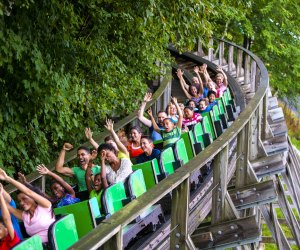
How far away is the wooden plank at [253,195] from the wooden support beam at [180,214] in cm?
228

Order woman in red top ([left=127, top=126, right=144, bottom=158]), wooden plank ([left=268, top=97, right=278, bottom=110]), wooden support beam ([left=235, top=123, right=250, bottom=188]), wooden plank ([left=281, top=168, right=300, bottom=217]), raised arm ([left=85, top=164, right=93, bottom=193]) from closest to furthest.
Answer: wooden support beam ([left=235, top=123, right=250, bottom=188])
raised arm ([left=85, top=164, right=93, bottom=193])
woman in red top ([left=127, top=126, right=144, bottom=158])
wooden plank ([left=281, top=168, right=300, bottom=217])
wooden plank ([left=268, top=97, right=278, bottom=110])

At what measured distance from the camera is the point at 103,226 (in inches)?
147

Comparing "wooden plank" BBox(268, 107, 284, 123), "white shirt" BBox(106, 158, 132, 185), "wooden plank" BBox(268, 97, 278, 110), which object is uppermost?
"white shirt" BBox(106, 158, 132, 185)

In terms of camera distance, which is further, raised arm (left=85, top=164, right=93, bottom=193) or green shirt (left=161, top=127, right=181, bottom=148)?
green shirt (left=161, top=127, right=181, bottom=148)

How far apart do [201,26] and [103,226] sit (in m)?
7.13

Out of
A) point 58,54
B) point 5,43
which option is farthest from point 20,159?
point 5,43

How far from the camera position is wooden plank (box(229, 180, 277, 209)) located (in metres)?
7.44

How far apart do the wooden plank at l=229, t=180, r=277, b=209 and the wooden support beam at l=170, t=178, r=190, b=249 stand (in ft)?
7.47

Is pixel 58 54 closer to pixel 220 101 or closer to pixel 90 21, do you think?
pixel 90 21

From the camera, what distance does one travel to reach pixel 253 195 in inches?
295

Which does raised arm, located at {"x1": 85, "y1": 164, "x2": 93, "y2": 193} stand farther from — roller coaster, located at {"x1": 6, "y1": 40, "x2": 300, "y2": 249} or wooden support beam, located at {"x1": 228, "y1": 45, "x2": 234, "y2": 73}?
wooden support beam, located at {"x1": 228, "y1": 45, "x2": 234, "y2": 73}

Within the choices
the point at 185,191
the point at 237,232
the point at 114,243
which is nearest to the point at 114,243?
the point at 114,243

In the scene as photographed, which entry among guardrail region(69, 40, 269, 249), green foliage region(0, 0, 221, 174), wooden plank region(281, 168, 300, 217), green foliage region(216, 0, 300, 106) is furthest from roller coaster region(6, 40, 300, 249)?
green foliage region(216, 0, 300, 106)

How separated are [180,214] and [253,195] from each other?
2497mm
